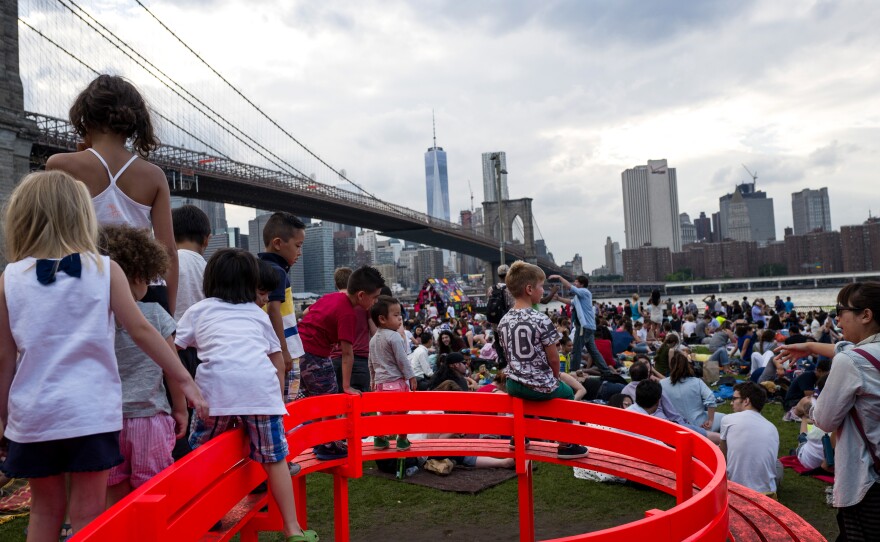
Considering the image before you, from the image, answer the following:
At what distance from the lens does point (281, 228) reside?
4.02 meters

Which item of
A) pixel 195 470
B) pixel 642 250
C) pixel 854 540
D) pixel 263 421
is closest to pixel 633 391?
pixel 854 540

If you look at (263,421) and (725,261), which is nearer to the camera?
(263,421)

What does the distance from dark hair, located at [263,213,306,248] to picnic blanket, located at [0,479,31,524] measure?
8.98 ft

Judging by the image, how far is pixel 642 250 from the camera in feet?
427

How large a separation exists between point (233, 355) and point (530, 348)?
6.25 feet

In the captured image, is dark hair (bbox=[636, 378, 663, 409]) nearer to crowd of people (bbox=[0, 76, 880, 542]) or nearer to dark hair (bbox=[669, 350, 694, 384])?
dark hair (bbox=[669, 350, 694, 384])

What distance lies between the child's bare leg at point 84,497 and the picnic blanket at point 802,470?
18.2ft

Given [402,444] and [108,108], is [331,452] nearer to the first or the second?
[402,444]

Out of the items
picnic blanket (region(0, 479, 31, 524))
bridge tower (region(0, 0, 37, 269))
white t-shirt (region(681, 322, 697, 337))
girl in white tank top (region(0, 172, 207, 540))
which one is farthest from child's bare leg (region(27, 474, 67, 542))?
bridge tower (region(0, 0, 37, 269))

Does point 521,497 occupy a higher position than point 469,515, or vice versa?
point 521,497

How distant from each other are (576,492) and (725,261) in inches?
5329

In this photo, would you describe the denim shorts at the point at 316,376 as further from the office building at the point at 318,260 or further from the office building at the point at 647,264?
the office building at the point at 647,264

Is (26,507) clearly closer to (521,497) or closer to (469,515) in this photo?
(469,515)

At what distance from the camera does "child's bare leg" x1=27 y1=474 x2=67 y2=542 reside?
2.06 metres
